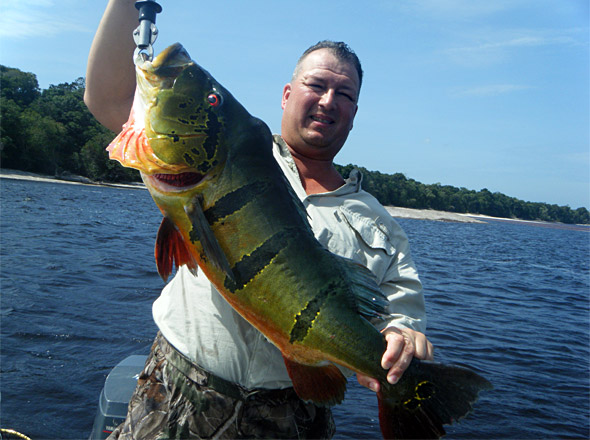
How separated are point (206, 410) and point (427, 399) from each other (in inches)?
47.0

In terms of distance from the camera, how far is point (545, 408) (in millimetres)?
8391

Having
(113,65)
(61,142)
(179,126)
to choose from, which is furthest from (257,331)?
(61,142)

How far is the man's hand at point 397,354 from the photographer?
2148 mm

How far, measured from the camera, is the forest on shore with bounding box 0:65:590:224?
5844 cm

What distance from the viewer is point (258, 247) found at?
2080 millimetres

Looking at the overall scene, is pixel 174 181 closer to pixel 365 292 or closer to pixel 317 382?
pixel 365 292

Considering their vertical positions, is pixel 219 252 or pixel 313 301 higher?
pixel 219 252

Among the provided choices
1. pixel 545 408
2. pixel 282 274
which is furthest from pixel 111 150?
pixel 545 408

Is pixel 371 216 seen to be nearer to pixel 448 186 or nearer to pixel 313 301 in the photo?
pixel 313 301

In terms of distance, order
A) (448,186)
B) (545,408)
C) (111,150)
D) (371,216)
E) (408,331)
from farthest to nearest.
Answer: (448,186) → (545,408) → (371,216) → (408,331) → (111,150)

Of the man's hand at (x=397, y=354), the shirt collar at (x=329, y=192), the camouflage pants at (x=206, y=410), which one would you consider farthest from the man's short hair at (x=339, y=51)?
the camouflage pants at (x=206, y=410)

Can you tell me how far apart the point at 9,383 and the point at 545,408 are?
9.08m

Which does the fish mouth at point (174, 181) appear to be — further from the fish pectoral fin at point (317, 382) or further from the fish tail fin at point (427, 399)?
the fish tail fin at point (427, 399)

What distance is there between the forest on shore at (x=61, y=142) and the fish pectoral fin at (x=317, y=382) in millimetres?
59898
